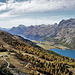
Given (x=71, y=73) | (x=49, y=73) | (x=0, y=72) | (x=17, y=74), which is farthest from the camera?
(x=71, y=73)

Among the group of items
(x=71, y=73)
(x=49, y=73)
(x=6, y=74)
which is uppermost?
(x=6, y=74)

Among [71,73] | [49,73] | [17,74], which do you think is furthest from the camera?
[71,73]

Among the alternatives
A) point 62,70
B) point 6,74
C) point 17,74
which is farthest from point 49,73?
point 6,74

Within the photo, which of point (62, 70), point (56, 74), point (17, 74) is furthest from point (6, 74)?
point (62, 70)

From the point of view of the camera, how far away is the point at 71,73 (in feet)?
417

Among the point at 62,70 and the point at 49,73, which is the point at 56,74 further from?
the point at 62,70

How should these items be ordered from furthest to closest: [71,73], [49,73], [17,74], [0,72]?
[71,73] < [49,73] < [17,74] < [0,72]

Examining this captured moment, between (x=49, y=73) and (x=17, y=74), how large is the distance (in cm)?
5693

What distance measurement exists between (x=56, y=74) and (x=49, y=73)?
919cm

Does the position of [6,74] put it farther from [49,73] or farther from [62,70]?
[62,70]

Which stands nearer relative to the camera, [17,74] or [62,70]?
[17,74]

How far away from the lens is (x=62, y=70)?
129 metres

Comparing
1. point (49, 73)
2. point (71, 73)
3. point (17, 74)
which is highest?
point (17, 74)

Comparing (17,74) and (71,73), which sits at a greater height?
(17,74)
